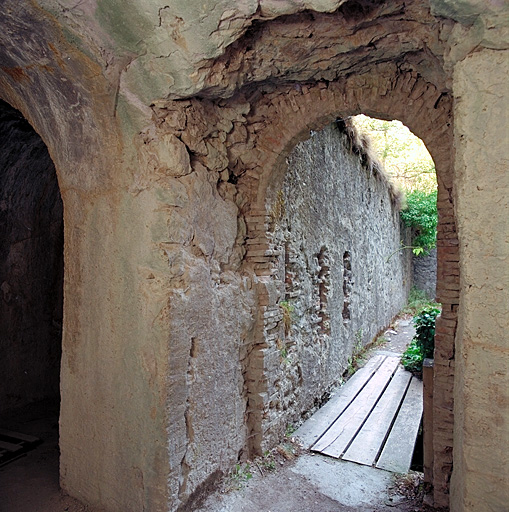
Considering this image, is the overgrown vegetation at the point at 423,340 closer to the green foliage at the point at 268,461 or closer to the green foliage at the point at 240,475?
the green foliage at the point at 268,461

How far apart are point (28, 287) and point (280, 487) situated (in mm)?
3920

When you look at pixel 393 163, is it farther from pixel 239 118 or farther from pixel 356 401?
pixel 239 118

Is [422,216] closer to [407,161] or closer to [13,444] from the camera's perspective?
[407,161]

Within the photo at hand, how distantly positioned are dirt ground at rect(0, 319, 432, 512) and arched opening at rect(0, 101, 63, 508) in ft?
1.58

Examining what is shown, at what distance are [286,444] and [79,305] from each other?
2554 mm

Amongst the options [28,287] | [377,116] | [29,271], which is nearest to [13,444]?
[28,287]

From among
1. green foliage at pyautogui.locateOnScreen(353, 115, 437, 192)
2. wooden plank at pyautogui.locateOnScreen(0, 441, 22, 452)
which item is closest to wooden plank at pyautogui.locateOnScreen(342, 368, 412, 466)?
wooden plank at pyautogui.locateOnScreen(0, 441, 22, 452)

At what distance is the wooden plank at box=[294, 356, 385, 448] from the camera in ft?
15.6

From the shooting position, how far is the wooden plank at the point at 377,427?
14.4 ft

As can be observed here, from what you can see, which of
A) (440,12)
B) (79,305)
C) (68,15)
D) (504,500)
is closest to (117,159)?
(68,15)

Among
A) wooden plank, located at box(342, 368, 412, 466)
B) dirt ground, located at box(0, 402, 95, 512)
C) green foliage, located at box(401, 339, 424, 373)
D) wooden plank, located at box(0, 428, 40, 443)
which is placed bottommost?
dirt ground, located at box(0, 402, 95, 512)

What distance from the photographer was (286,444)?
176 inches

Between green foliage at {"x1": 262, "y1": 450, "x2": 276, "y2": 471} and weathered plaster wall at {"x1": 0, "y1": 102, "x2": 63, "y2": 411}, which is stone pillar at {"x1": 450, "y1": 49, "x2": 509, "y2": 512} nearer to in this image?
green foliage at {"x1": 262, "y1": 450, "x2": 276, "y2": 471}

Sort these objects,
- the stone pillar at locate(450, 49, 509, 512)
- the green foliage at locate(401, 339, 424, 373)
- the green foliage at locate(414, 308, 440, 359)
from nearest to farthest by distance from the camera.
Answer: the stone pillar at locate(450, 49, 509, 512), the green foliage at locate(414, 308, 440, 359), the green foliage at locate(401, 339, 424, 373)
